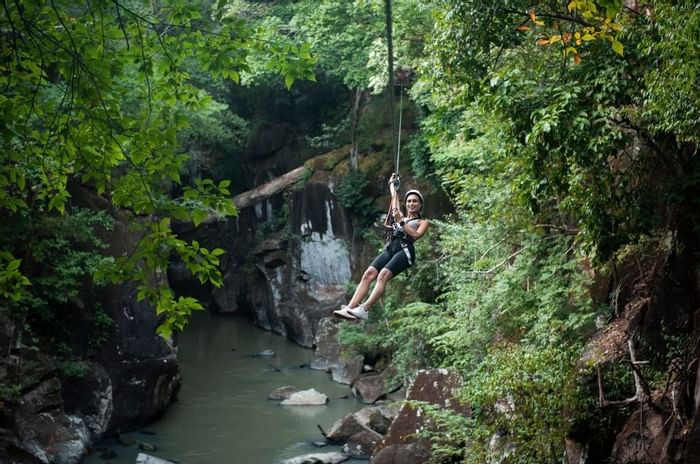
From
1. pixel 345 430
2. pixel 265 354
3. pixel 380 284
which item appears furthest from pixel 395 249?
pixel 265 354

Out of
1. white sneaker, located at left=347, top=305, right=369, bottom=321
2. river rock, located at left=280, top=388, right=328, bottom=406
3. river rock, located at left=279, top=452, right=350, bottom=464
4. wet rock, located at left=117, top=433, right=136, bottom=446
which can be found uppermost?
white sneaker, located at left=347, top=305, right=369, bottom=321

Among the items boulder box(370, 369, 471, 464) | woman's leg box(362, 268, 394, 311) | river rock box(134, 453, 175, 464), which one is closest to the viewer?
woman's leg box(362, 268, 394, 311)

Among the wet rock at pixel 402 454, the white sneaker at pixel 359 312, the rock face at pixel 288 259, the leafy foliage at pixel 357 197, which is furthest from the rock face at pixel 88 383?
the leafy foliage at pixel 357 197

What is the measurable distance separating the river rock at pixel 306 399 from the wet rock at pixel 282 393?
18cm

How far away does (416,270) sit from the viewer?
1633 centimetres

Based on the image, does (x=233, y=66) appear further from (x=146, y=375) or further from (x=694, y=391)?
(x=146, y=375)

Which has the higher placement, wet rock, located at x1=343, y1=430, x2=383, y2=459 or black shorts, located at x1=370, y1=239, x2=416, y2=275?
black shorts, located at x1=370, y1=239, x2=416, y2=275

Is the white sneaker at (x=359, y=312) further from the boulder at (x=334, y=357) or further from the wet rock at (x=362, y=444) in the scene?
the boulder at (x=334, y=357)

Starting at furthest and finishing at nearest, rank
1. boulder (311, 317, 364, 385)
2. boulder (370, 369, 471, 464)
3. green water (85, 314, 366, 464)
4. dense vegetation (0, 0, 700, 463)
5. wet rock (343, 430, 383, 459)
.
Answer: boulder (311, 317, 364, 385)
green water (85, 314, 366, 464)
wet rock (343, 430, 383, 459)
boulder (370, 369, 471, 464)
dense vegetation (0, 0, 700, 463)

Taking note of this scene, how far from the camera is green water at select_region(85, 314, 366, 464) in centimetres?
1449

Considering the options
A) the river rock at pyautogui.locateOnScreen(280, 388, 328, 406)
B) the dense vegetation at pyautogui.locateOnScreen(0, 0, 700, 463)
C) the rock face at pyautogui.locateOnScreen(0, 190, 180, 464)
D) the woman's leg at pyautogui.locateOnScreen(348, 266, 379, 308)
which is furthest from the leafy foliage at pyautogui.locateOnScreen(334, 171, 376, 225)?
the woman's leg at pyautogui.locateOnScreen(348, 266, 379, 308)

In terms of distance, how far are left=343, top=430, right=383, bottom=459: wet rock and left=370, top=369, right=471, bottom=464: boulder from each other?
2226mm

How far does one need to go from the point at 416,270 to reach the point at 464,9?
9039mm

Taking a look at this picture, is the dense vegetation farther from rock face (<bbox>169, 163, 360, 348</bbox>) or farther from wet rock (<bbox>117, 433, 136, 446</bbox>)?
rock face (<bbox>169, 163, 360, 348</bbox>)
